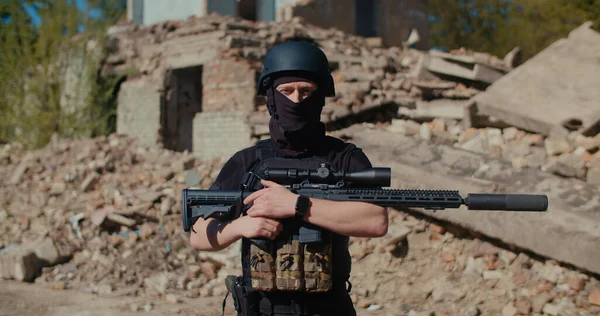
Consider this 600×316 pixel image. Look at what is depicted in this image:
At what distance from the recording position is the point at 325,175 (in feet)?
6.66

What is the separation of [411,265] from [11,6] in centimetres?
1253

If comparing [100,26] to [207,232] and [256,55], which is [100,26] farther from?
[207,232]

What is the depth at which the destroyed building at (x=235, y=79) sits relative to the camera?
822cm

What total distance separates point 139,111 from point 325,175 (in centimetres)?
1005

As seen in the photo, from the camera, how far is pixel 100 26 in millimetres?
12570

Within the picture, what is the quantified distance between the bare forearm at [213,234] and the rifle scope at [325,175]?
233mm

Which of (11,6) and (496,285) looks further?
(11,6)

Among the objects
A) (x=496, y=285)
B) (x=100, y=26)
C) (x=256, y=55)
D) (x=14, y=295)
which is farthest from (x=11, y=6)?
(x=496, y=285)

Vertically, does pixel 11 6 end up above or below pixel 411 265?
above

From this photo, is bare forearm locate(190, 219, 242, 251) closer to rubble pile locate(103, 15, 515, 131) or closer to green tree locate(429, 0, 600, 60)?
rubble pile locate(103, 15, 515, 131)

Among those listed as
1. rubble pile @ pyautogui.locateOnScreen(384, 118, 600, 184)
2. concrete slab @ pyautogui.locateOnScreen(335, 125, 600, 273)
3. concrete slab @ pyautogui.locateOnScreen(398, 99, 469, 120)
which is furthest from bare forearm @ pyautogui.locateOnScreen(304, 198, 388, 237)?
concrete slab @ pyautogui.locateOnScreen(398, 99, 469, 120)

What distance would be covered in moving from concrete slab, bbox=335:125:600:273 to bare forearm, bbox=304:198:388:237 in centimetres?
279

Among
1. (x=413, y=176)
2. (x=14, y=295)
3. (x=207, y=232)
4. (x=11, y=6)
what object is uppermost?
(x=11, y=6)

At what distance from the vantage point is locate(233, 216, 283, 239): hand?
6.33 ft
